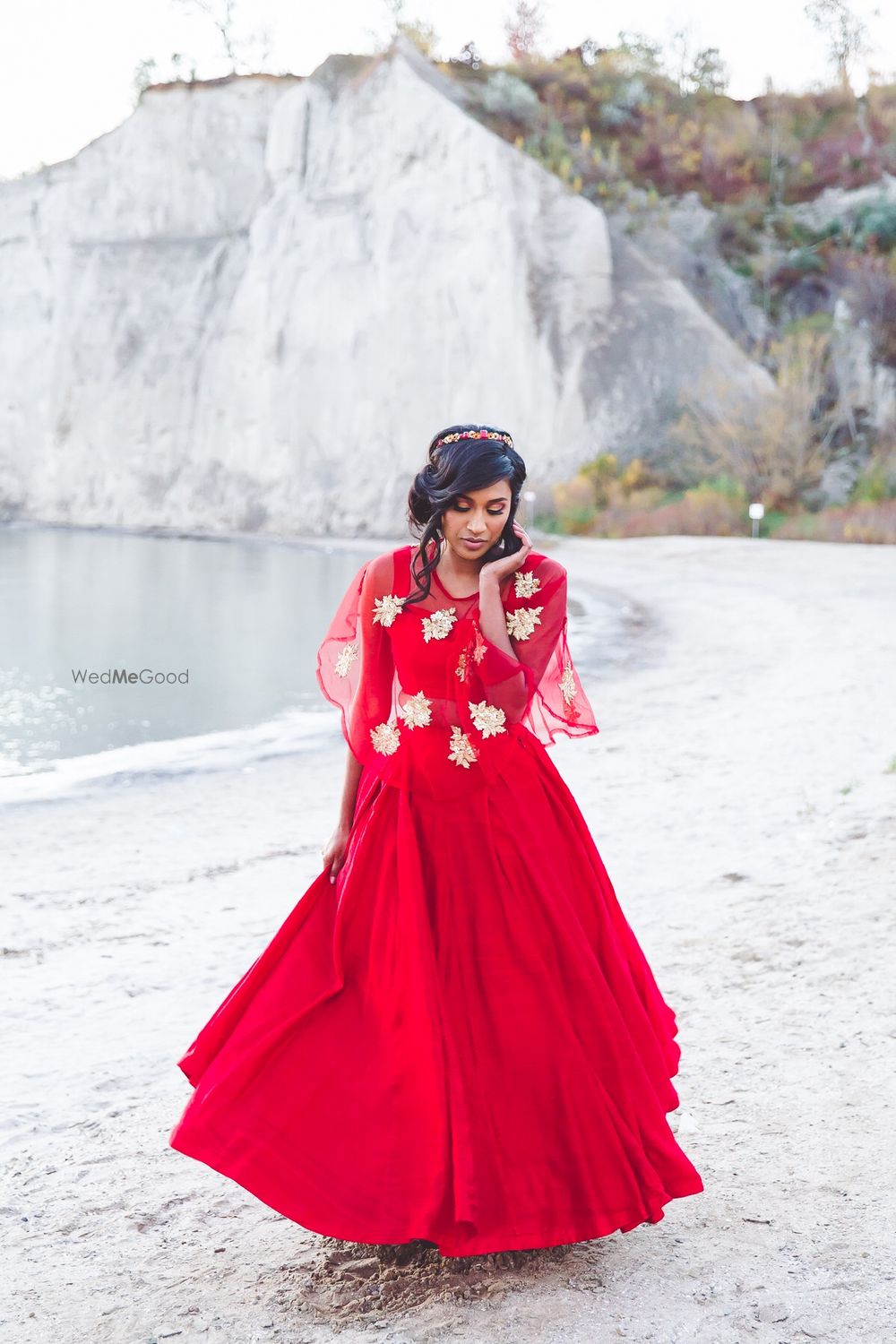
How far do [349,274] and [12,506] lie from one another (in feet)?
42.2

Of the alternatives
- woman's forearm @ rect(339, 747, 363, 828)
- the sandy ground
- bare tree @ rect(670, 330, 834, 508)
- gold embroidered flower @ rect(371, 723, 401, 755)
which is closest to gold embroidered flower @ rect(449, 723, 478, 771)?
gold embroidered flower @ rect(371, 723, 401, 755)

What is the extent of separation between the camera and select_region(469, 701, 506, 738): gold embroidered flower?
2258 millimetres

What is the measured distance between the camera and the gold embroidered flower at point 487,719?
2.26m

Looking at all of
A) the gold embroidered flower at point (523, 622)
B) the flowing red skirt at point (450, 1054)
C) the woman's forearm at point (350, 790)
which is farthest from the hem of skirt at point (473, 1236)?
the gold embroidered flower at point (523, 622)

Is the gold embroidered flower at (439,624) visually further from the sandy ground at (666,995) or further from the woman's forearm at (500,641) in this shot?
the sandy ground at (666,995)

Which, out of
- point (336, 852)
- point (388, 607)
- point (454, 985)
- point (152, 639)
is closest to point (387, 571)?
point (388, 607)

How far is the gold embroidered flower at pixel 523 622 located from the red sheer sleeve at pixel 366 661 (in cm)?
23

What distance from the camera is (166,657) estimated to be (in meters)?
13.0

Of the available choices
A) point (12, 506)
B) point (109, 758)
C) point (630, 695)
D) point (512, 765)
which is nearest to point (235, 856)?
point (109, 758)

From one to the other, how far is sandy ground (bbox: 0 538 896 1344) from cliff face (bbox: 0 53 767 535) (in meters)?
22.8

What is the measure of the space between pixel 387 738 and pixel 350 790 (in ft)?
0.52

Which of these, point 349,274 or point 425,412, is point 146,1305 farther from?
point 349,274

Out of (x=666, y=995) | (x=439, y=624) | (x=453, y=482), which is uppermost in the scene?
(x=453, y=482)

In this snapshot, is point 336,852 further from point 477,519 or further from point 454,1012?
point 477,519
